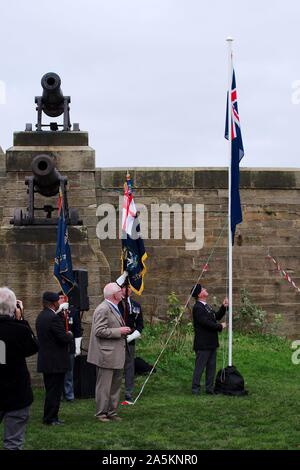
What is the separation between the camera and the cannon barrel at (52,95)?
14961mm

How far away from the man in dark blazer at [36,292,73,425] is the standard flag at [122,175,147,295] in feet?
5.58

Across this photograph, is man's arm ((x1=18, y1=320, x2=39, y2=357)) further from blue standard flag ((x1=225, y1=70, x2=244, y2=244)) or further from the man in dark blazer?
blue standard flag ((x1=225, y1=70, x2=244, y2=244))

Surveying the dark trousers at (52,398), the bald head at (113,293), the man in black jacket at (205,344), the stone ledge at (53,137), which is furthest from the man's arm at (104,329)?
the stone ledge at (53,137)

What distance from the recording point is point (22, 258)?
1330 centimetres

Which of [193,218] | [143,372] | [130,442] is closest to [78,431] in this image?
[130,442]

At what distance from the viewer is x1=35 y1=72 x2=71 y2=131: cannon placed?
1497cm

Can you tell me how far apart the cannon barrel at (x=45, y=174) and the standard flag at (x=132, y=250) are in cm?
170

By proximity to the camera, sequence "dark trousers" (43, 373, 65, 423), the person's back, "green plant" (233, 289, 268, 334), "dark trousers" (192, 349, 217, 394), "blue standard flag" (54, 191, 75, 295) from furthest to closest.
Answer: "green plant" (233, 289, 268, 334) → "dark trousers" (192, 349, 217, 394) → "blue standard flag" (54, 191, 75, 295) → "dark trousers" (43, 373, 65, 423) → the person's back

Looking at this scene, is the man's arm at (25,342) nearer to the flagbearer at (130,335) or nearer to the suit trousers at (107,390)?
the suit trousers at (107,390)

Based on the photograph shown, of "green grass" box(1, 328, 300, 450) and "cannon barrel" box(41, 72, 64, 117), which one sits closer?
"green grass" box(1, 328, 300, 450)

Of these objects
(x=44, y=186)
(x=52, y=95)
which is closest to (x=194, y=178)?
(x=52, y=95)

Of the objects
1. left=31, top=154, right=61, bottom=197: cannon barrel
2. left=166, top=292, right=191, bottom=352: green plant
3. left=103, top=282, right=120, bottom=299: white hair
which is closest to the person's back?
left=103, top=282, right=120, bottom=299: white hair

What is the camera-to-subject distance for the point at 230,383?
39.0 ft

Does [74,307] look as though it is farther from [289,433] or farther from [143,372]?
[289,433]
